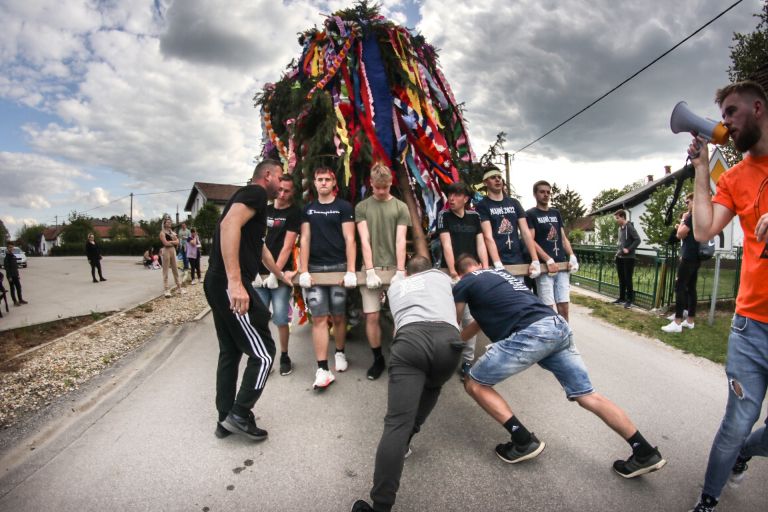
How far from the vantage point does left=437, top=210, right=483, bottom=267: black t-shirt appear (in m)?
4.08

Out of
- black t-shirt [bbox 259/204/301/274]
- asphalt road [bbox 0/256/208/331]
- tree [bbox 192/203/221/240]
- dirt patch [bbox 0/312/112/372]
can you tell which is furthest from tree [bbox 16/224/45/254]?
black t-shirt [bbox 259/204/301/274]

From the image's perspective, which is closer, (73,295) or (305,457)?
(305,457)

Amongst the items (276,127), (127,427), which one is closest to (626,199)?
(276,127)

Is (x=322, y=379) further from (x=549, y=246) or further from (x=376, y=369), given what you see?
(x=549, y=246)

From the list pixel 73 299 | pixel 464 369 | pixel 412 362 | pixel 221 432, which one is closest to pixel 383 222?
pixel 464 369

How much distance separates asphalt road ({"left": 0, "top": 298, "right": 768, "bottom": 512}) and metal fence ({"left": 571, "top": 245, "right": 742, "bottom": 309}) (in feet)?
10.9

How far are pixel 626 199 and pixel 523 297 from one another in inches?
1460

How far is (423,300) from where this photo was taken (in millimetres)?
2555

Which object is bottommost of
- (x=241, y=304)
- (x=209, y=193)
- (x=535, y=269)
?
(x=241, y=304)

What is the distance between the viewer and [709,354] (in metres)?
4.65

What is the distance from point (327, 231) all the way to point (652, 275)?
6893 mm

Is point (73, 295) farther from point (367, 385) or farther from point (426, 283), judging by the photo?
point (426, 283)

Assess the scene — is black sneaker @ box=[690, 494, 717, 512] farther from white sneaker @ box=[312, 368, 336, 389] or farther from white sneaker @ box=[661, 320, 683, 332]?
white sneaker @ box=[661, 320, 683, 332]

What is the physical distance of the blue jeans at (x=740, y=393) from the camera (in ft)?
6.25
